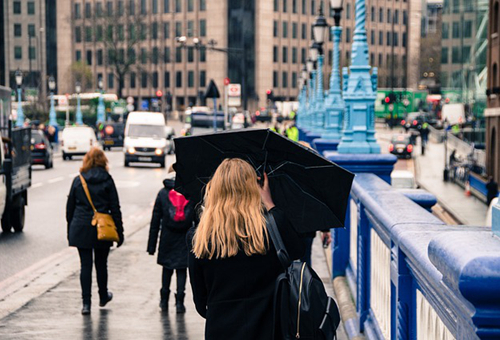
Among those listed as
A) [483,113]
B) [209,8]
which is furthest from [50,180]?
[209,8]

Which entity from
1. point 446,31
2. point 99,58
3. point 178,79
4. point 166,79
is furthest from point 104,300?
point 99,58

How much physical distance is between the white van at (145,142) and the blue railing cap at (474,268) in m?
38.4

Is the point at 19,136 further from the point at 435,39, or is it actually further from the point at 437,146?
the point at 435,39

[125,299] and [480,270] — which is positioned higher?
[480,270]

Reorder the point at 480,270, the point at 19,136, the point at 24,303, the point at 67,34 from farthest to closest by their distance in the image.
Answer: the point at 67,34
the point at 19,136
the point at 24,303
the point at 480,270

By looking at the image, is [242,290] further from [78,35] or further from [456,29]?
[78,35]

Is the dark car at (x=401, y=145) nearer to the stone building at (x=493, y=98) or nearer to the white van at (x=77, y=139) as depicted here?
the stone building at (x=493, y=98)

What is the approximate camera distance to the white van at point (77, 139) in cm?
4662

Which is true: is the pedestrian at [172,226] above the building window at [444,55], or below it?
below

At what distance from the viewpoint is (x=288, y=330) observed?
407 cm

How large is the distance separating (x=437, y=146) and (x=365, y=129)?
69485 millimetres

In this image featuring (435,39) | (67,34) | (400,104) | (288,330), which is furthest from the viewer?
(67,34)

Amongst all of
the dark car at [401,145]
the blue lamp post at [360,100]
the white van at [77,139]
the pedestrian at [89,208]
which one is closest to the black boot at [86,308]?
the pedestrian at [89,208]

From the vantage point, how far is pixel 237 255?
425 cm
